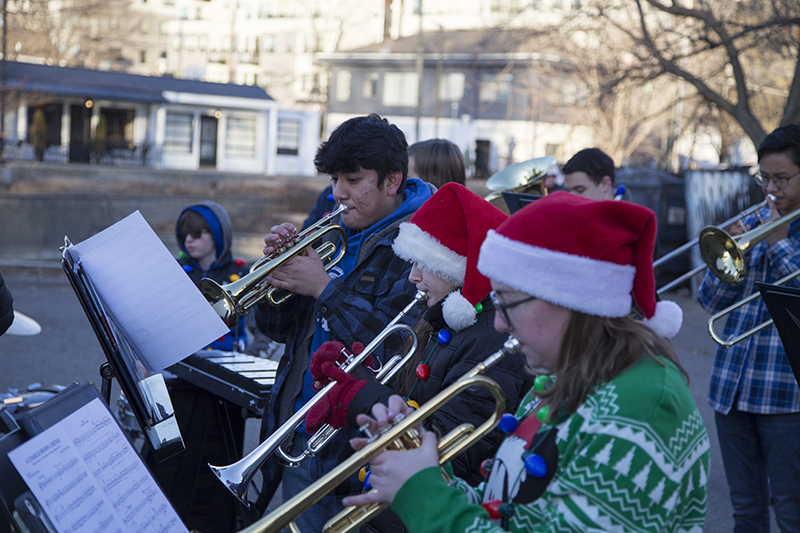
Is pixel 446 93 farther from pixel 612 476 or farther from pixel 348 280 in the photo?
pixel 612 476

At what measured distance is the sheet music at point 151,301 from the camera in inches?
89.7

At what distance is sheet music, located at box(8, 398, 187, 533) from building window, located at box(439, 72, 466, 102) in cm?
3637

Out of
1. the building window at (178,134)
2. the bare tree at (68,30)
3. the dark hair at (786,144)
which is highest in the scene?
the bare tree at (68,30)

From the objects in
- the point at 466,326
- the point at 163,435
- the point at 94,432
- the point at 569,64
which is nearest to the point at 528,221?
the point at 466,326

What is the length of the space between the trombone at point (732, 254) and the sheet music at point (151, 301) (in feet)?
7.55

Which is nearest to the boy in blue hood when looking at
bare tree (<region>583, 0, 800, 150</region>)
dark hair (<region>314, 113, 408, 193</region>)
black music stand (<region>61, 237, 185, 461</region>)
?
dark hair (<region>314, 113, 408, 193</region>)

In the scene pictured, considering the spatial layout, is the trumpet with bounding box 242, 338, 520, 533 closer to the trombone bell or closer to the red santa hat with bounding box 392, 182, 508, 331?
the red santa hat with bounding box 392, 182, 508, 331

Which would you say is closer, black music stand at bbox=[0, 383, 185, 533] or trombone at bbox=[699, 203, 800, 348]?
black music stand at bbox=[0, 383, 185, 533]

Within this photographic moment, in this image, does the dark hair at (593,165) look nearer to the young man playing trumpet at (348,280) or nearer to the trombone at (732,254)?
the trombone at (732,254)

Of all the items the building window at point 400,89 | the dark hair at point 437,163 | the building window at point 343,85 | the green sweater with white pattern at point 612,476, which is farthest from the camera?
the building window at point 343,85

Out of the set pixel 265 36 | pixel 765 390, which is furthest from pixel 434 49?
pixel 765 390

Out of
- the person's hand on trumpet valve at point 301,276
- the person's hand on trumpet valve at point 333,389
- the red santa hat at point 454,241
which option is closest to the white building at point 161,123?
the person's hand on trumpet valve at point 301,276

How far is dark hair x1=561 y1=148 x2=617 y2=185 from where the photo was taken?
4.83 m

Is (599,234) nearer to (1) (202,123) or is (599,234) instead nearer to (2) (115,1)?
(1) (202,123)
